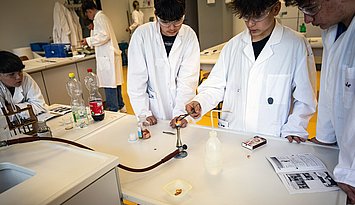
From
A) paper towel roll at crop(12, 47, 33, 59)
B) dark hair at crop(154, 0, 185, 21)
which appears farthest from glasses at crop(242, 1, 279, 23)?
paper towel roll at crop(12, 47, 33, 59)

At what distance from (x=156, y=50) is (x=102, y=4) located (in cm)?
599

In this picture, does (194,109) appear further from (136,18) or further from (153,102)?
(136,18)

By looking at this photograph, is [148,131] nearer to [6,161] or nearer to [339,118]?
[6,161]

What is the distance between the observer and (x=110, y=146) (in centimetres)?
129

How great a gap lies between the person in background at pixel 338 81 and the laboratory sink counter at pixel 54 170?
76cm

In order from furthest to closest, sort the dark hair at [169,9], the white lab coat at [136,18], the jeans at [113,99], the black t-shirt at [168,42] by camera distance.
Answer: the white lab coat at [136,18]
the jeans at [113,99]
the black t-shirt at [168,42]
the dark hair at [169,9]

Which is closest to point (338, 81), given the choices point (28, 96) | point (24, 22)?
point (28, 96)

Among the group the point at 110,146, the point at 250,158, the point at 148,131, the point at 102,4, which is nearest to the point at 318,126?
the point at 250,158

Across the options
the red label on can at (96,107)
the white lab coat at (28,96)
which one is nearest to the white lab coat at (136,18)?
the white lab coat at (28,96)

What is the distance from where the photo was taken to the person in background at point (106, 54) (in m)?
3.45

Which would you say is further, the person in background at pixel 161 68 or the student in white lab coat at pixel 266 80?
the person in background at pixel 161 68

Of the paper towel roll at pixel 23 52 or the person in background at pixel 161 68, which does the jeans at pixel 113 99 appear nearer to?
the person in background at pixel 161 68

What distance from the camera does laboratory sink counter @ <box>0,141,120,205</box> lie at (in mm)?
675

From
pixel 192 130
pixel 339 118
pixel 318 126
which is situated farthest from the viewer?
pixel 192 130
